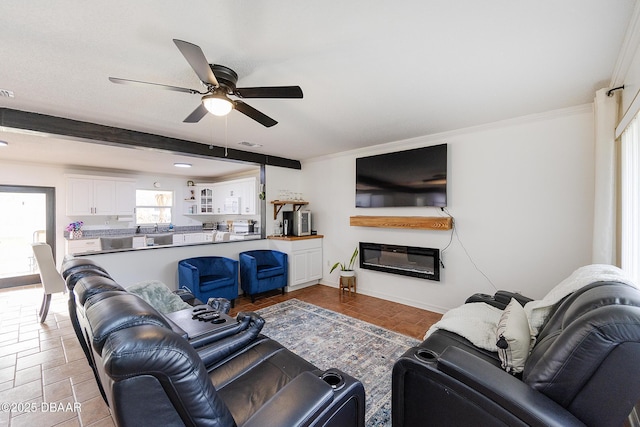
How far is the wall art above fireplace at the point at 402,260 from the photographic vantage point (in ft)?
12.1

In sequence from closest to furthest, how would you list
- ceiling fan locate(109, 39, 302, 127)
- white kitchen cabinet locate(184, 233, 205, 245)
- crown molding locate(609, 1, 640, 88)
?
crown molding locate(609, 1, 640, 88), ceiling fan locate(109, 39, 302, 127), white kitchen cabinet locate(184, 233, 205, 245)

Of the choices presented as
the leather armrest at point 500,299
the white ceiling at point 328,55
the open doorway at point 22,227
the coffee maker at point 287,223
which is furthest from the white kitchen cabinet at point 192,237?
the leather armrest at point 500,299

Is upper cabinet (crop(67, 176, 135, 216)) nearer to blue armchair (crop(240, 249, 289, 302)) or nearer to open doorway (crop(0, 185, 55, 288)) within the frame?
open doorway (crop(0, 185, 55, 288))

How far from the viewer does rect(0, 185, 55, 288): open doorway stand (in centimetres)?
483

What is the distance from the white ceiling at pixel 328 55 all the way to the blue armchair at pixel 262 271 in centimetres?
220

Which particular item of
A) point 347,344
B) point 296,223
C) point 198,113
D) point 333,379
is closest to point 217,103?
point 198,113

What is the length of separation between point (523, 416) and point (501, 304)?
5.00 feet

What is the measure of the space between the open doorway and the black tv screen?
19.8ft

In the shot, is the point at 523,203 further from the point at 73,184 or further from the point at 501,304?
the point at 73,184

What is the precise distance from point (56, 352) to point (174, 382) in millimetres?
3055

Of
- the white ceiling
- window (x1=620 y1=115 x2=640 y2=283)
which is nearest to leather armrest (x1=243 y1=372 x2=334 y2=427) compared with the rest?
the white ceiling

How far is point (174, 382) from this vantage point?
719 mm

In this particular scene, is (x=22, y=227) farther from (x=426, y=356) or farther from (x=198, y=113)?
(x=426, y=356)

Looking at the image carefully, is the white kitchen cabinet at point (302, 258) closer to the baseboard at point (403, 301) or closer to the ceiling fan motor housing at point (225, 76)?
the baseboard at point (403, 301)
